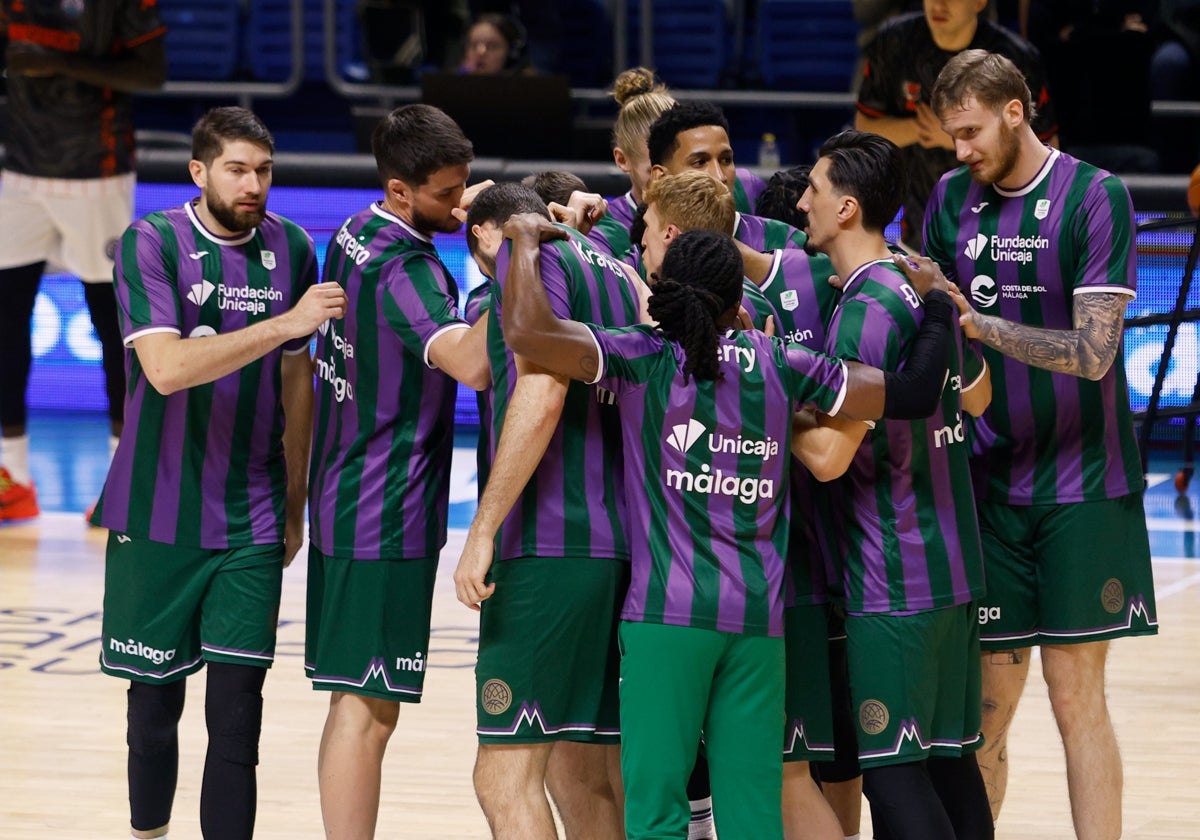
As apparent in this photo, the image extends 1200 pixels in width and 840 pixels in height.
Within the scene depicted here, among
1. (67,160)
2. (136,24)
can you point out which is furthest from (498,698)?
(67,160)

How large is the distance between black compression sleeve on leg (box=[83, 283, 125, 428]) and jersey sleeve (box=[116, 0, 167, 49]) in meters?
1.20

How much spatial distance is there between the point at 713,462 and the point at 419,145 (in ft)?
4.11

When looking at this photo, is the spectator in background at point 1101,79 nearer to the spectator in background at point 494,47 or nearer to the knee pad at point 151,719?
the spectator in background at point 494,47

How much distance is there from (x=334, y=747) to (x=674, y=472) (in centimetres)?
132

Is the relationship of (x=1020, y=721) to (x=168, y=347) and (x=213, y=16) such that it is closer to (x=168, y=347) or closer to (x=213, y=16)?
(x=168, y=347)

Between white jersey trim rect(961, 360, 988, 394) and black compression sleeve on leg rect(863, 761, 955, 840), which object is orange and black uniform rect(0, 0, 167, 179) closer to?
white jersey trim rect(961, 360, 988, 394)

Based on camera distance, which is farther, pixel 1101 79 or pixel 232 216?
pixel 1101 79

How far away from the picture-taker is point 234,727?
4754mm

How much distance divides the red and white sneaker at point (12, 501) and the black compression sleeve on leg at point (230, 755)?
17.5ft

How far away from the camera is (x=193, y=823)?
18.6ft

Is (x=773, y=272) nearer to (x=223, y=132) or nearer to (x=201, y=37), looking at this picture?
(x=223, y=132)

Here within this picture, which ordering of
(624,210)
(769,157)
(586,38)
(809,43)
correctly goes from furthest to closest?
(586,38) < (809,43) < (769,157) < (624,210)

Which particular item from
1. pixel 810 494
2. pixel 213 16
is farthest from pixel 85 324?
pixel 810 494

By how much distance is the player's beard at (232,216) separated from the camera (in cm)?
489
